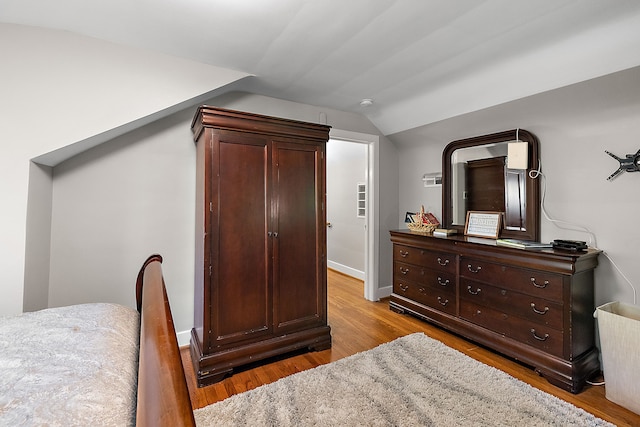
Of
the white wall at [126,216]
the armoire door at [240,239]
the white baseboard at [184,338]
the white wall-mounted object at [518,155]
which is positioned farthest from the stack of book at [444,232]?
the white baseboard at [184,338]

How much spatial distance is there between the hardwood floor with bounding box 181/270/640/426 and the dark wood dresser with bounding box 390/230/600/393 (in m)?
0.08

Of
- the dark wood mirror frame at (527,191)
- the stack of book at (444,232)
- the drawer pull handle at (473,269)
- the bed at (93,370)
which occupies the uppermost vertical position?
the dark wood mirror frame at (527,191)

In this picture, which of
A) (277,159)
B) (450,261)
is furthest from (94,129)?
(450,261)

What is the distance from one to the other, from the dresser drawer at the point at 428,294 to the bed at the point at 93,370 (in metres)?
2.50

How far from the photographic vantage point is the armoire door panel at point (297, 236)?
2.32 metres

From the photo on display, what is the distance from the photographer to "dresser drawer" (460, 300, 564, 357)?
2.06 meters

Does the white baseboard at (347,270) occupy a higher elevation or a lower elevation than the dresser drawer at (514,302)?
lower

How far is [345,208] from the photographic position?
525cm

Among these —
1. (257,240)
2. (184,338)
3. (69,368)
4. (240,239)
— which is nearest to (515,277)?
(257,240)

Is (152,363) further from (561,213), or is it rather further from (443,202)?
(443,202)

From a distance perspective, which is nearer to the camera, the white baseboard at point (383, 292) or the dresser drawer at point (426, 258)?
the dresser drawer at point (426, 258)

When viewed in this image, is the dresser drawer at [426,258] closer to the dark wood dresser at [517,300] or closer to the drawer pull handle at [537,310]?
the dark wood dresser at [517,300]

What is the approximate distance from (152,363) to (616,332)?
8.40 feet

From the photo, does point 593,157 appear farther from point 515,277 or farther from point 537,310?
point 537,310
